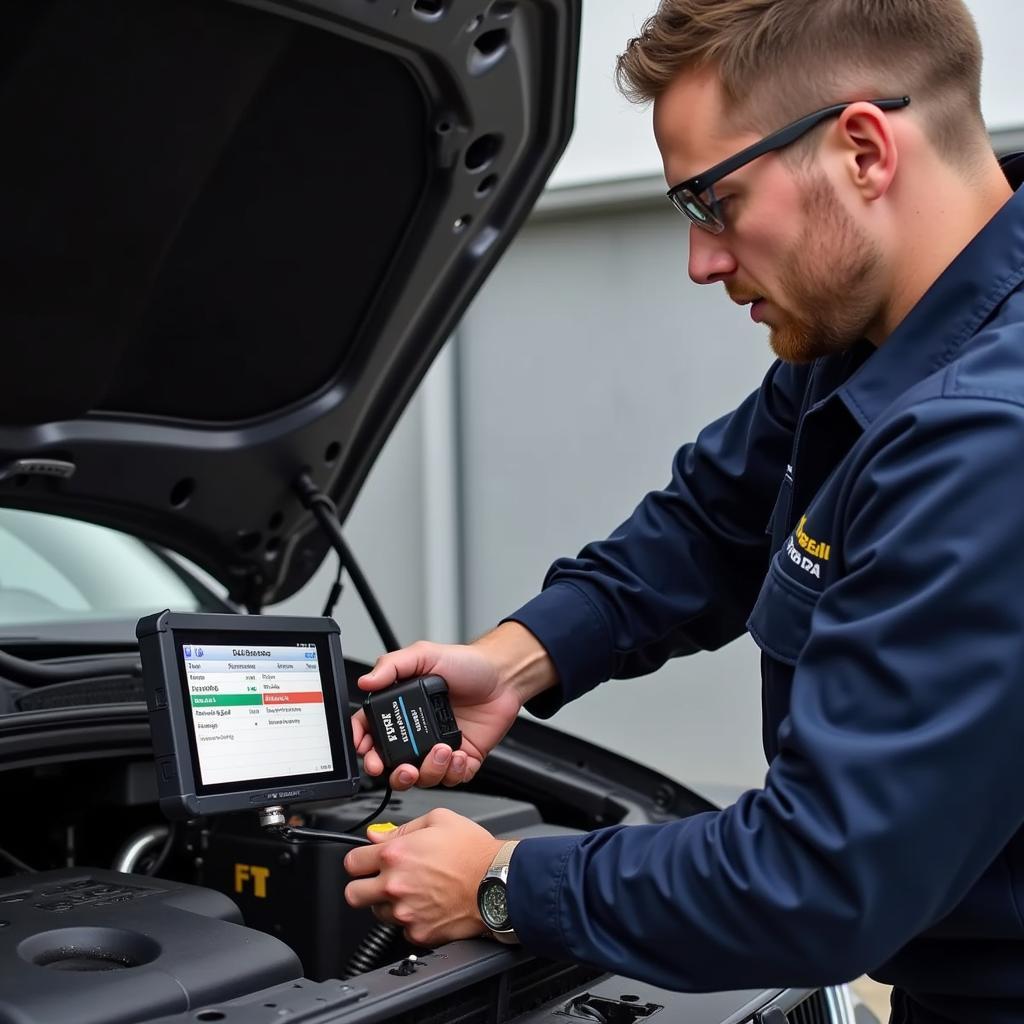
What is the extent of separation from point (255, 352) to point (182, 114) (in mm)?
497

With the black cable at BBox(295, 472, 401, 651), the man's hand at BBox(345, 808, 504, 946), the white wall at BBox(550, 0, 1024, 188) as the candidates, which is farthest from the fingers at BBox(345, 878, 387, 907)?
the white wall at BBox(550, 0, 1024, 188)

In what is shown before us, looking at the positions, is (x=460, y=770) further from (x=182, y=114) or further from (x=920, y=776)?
(x=182, y=114)

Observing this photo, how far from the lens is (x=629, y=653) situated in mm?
1711

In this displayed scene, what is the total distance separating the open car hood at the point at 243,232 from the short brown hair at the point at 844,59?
505 mm

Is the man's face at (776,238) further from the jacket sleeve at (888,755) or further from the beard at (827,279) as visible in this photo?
the jacket sleeve at (888,755)

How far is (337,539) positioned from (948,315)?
1.18 meters

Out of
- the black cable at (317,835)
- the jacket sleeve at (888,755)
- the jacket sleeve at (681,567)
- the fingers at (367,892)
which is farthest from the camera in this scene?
the jacket sleeve at (681,567)

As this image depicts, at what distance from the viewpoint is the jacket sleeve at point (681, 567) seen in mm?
1671

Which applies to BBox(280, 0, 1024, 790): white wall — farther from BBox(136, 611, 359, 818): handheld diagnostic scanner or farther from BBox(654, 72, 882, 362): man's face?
BBox(654, 72, 882, 362): man's face

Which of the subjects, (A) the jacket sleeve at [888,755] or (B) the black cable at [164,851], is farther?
(B) the black cable at [164,851]

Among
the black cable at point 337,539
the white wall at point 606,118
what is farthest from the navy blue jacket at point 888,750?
the white wall at point 606,118

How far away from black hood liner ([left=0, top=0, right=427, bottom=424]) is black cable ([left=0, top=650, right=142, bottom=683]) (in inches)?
14.7

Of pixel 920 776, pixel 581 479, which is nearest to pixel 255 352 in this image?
pixel 920 776

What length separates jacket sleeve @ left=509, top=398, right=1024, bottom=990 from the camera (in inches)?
38.9
